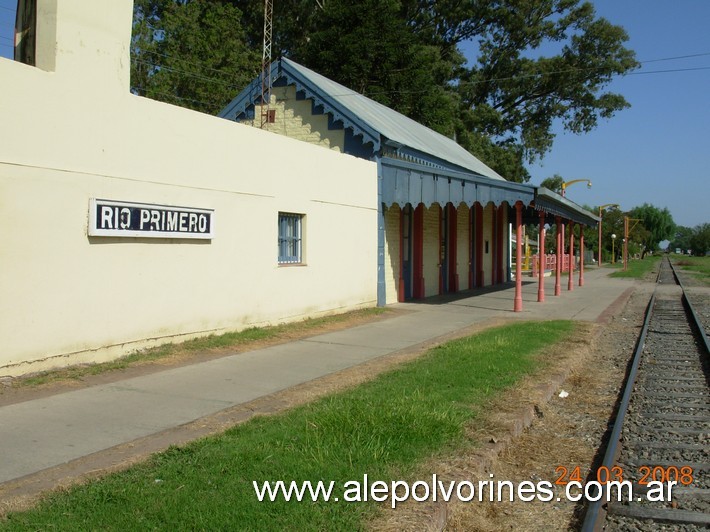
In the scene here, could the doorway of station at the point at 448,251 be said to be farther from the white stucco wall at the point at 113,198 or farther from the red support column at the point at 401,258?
the white stucco wall at the point at 113,198

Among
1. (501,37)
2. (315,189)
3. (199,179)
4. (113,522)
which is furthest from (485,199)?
(501,37)

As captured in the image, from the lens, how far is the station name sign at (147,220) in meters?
8.79

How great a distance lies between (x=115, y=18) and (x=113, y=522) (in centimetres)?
747

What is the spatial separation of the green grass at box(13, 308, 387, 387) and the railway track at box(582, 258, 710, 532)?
18.9ft

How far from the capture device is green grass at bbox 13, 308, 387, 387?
8031 millimetres

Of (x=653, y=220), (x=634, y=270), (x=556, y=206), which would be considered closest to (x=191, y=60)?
(x=556, y=206)

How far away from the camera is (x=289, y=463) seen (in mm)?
4863

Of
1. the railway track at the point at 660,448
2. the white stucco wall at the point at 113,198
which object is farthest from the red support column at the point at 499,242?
the white stucco wall at the point at 113,198

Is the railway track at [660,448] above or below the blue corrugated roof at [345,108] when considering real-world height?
below

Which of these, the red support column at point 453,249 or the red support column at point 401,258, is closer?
the red support column at point 401,258

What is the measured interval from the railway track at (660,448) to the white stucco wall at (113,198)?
20.8 feet

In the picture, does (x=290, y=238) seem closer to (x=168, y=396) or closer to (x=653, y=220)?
(x=168, y=396)

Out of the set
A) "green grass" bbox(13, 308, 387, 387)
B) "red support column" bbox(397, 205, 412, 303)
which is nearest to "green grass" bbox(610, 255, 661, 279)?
"red support column" bbox(397, 205, 412, 303)

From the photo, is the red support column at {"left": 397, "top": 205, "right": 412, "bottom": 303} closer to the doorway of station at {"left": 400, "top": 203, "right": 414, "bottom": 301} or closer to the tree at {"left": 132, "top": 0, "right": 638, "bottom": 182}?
the doorway of station at {"left": 400, "top": 203, "right": 414, "bottom": 301}
